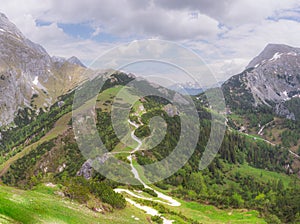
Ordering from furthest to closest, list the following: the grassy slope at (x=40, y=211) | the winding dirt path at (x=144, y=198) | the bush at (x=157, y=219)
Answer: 1. the winding dirt path at (x=144, y=198)
2. the bush at (x=157, y=219)
3. the grassy slope at (x=40, y=211)

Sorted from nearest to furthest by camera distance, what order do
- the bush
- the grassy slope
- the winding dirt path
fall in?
the grassy slope → the bush → the winding dirt path

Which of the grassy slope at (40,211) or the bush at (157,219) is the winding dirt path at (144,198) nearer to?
the bush at (157,219)

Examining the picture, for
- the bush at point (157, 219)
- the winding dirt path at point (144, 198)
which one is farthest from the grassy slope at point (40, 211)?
the winding dirt path at point (144, 198)

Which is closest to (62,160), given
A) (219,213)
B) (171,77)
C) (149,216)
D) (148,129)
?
(148,129)

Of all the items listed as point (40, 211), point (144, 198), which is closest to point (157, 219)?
point (40, 211)

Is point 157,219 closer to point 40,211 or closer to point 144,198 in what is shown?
point 40,211

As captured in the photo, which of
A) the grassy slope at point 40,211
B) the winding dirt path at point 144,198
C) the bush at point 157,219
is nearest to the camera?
the grassy slope at point 40,211

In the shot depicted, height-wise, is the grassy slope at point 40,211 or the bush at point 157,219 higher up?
the grassy slope at point 40,211

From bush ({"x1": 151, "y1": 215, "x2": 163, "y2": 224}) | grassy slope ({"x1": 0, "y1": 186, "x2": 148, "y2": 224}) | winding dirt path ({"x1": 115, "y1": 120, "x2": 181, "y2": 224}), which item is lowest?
winding dirt path ({"x1": 115, "y1": 120, "x2": 181, "y2": 224})

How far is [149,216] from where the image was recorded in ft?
183

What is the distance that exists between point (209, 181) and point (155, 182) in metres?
69.9

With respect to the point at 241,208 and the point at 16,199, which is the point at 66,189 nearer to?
the point at 16,199

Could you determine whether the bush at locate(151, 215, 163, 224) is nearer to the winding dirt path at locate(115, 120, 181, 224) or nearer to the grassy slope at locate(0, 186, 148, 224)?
the winding dirt path at locate(115, 120, 181, 224)

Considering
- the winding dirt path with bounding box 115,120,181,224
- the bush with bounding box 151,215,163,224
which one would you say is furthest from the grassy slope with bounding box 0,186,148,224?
the winding dirt path with bounding box 115,120,181,224
